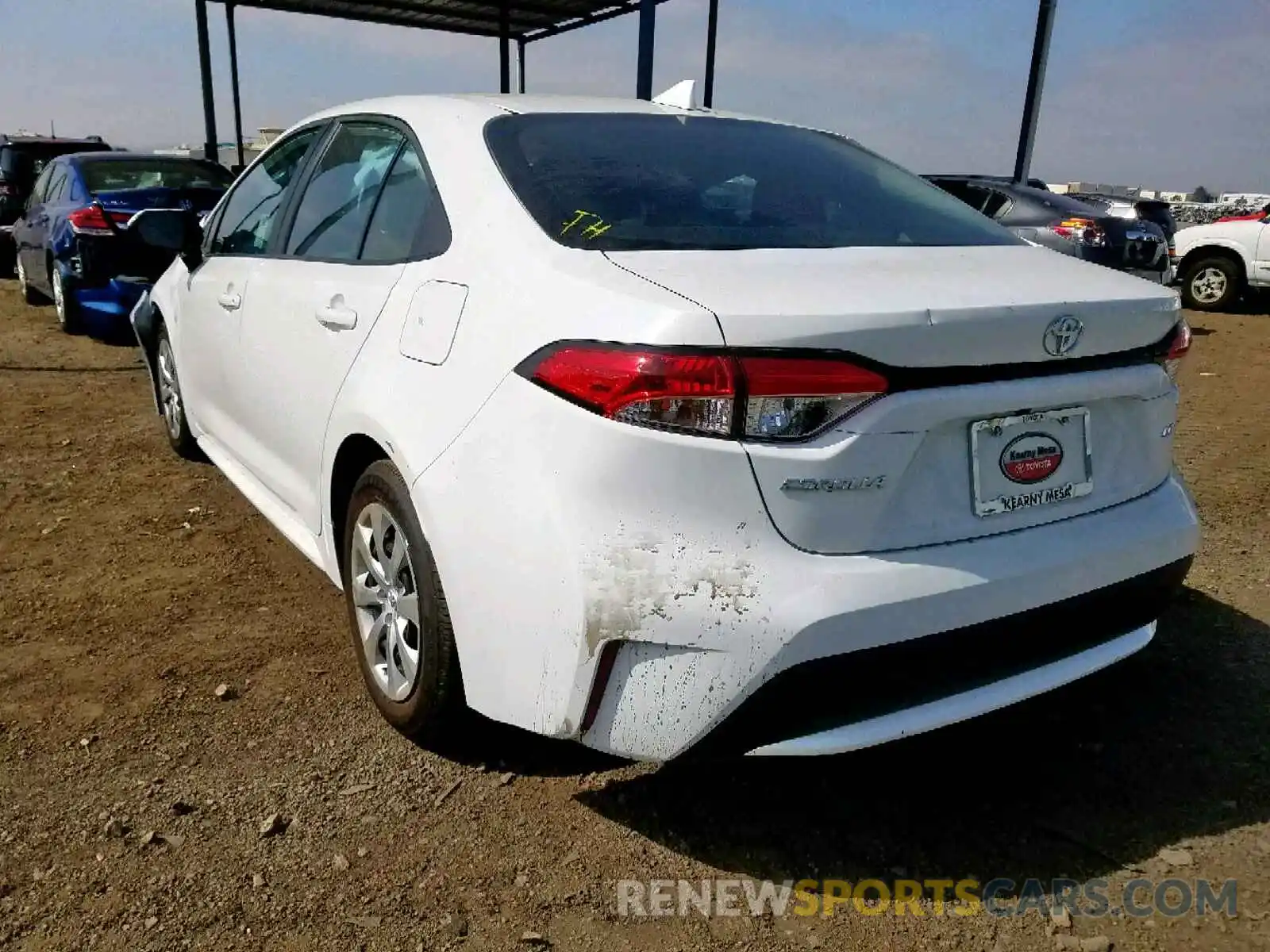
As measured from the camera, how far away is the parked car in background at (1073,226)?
9.37 meters

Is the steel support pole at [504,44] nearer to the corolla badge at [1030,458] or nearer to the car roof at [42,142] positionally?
the car roof at [42,142]

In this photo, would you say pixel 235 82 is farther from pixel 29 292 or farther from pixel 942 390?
pixel 942 390

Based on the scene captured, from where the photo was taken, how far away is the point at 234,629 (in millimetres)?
3033

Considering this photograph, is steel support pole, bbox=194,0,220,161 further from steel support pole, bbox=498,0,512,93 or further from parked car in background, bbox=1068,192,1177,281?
parked car in background, bbox=1068,192,1177,281

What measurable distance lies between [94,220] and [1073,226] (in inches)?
326

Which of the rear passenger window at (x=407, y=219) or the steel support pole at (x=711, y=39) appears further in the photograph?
the steel support pole at (x=711, y=39)

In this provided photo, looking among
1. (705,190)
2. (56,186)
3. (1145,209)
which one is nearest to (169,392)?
(705,190)

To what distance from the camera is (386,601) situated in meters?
2.41

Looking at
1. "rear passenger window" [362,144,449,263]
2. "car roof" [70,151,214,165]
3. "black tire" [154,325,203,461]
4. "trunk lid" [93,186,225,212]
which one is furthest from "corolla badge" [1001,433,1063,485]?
"car roof" [70,151,214,165]

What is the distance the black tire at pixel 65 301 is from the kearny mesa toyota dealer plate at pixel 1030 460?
7.62 m

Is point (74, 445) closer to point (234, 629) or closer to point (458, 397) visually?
point (234, 629)

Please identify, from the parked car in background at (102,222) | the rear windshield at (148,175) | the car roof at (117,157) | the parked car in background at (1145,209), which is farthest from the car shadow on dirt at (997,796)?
the parked car in background at (1145,209)

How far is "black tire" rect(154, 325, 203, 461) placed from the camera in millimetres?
4250

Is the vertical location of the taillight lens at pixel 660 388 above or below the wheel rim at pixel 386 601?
above
